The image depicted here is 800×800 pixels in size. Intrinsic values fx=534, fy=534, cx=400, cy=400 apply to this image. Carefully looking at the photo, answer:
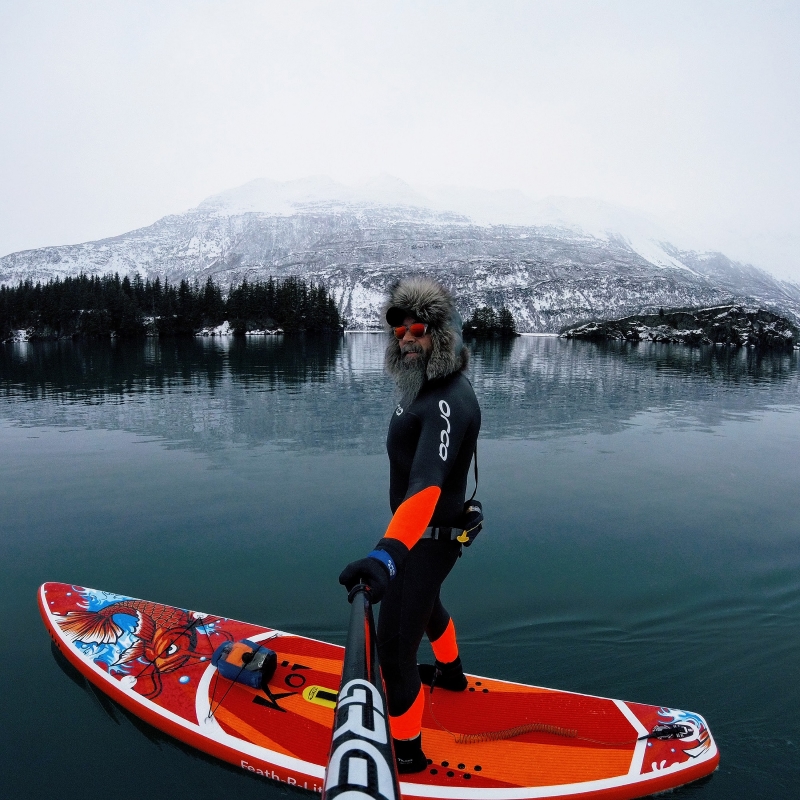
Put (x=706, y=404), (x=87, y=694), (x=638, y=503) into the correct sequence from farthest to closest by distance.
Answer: (x=706, y=404) < (x=638, y=503) < (x=87, y=694)

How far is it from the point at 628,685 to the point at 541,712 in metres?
1.42

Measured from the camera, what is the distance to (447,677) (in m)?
5.47

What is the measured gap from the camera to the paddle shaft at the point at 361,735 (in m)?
1.86

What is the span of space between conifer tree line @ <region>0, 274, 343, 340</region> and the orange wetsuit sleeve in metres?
127

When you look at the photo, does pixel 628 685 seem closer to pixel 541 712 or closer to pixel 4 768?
pixel 541 712

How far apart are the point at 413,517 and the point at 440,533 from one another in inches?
35.7

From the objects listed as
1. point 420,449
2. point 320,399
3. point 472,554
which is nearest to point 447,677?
point 420,449

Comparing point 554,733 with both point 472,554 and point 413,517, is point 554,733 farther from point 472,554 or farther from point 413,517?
point 472,554

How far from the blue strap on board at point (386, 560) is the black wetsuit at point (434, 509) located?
73cm

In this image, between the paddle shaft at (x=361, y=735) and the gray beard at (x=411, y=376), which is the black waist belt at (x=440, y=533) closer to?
the gray beard at (x=411, y=376)

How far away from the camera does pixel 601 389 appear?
108 feet

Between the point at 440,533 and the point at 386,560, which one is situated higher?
the point at 386,560

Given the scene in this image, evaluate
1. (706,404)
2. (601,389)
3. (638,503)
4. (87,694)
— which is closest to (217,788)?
(87,694)

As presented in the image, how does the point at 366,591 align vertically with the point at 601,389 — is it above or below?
above
